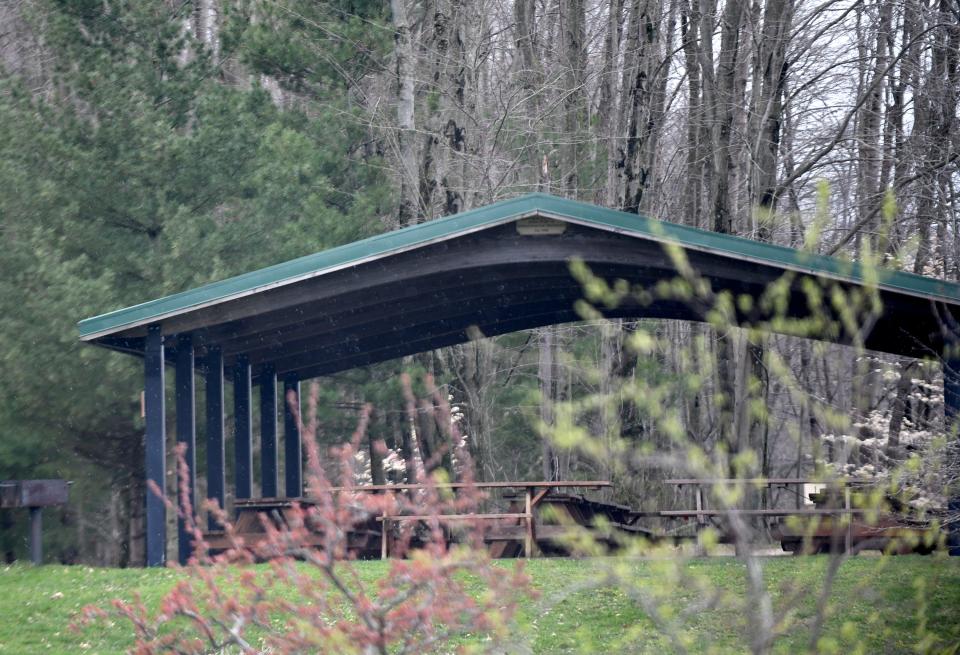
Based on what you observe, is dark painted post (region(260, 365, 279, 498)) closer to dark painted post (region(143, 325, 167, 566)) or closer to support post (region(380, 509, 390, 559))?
support post (region(380, 509, 390, 559))

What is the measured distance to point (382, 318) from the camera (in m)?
14.3

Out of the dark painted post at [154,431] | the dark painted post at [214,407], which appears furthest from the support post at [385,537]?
the dark painted post at [154,431]

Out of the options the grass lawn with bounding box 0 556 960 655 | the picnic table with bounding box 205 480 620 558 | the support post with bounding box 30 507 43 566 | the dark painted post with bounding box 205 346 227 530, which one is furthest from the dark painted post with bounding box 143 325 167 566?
the dark painted post with bounding box 205 346 227 530

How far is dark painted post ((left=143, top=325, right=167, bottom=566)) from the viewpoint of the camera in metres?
12.3

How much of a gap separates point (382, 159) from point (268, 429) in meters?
6.23

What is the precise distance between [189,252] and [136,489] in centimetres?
484

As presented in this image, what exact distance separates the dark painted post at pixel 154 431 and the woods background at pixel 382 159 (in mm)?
4216

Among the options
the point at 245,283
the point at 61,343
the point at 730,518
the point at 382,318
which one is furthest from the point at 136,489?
the point at 730,518

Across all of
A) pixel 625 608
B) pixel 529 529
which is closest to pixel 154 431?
pixel 529 529

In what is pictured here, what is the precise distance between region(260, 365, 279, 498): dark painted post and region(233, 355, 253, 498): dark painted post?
96 centimetres

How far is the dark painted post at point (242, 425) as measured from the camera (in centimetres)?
1591

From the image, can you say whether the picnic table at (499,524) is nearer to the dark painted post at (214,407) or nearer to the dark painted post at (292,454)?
the dark painted post at (214,407)

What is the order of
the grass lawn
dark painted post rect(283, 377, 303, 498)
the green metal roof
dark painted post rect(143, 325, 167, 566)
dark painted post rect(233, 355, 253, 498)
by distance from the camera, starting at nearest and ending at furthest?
the grass lawn, the green metal roof, dark painted post rect(143, 325, 167, 566), dark painted post rect(233, 355, 253, 498), dark painted post rect(283, 377, 303, 498)

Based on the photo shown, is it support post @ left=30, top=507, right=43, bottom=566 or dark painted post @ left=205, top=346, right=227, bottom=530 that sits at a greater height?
dark painted post @ left=205, top=346, right=227, bottom=530
